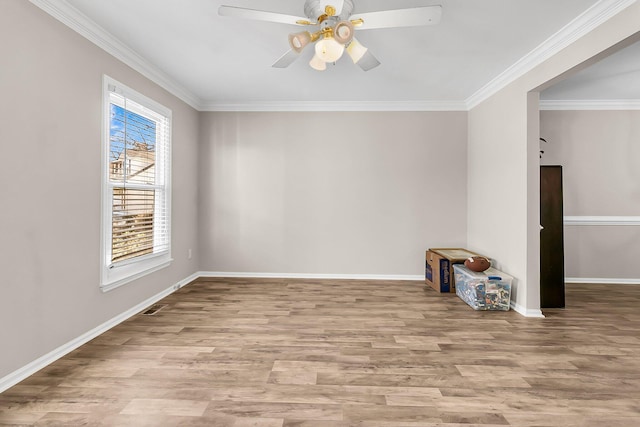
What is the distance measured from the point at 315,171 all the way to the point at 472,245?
2529 mm

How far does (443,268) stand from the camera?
4195mm

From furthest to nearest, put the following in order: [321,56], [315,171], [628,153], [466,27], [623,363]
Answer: [315,171]
[628,153]
[466,27]
[623,363]
[321,56]

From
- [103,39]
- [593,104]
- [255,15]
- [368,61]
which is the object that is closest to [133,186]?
[103,39]

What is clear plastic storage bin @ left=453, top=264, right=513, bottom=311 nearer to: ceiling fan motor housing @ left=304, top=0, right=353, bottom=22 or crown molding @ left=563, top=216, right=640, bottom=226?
crown molding @ left=563, top=216, right=640, bottom=226

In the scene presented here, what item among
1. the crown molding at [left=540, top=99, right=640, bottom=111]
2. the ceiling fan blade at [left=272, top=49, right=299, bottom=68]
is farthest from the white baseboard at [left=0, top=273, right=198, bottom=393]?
the crown molding at [left=540, top=99, right=640, bottom=111]

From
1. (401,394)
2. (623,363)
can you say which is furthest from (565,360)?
(401,394)

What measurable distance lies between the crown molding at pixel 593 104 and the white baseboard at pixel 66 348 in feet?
19.0

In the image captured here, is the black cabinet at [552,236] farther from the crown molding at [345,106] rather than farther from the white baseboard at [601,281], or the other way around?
the crown molding at [345,106]

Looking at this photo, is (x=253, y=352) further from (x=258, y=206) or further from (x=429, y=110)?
(x=429, y=110)

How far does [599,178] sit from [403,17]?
4443mm

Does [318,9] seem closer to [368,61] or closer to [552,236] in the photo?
[368,61]

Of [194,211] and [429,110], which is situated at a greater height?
[429,110]

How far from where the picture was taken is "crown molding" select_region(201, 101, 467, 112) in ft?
15.7

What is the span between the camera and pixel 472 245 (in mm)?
4695
